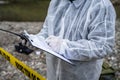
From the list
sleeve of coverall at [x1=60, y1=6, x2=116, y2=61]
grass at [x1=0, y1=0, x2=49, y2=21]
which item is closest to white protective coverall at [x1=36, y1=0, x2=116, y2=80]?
sleeve of coverall at [x1=60, y1=6, x2=116, y2=61]

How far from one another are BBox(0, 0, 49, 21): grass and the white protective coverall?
16.2ft

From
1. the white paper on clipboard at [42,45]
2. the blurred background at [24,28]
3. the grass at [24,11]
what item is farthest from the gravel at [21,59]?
the white paper on clipboard at [42,45]

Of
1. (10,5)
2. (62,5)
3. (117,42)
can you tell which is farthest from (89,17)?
(10,5)

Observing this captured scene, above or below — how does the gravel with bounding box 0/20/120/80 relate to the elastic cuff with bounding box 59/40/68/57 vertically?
below

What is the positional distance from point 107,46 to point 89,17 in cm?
21

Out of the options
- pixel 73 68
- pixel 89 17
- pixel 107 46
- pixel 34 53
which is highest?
pixel 89 17

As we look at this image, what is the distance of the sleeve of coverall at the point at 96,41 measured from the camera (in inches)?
69.7

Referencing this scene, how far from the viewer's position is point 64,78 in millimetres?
2061

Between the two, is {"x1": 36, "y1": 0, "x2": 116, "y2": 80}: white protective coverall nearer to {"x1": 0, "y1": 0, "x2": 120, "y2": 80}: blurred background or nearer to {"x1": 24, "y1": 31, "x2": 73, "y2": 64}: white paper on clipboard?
{"x1": 24, "y1": 31, "x2": 73, "y2": 64}: white paper on clipboard

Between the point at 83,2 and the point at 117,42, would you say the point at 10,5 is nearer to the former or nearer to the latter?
the point at 117,42

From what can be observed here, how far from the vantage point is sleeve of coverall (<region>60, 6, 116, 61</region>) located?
1771 mm

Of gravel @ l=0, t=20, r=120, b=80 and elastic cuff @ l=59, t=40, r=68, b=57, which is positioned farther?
gravel @ l=0, t=20, r=120, b=80

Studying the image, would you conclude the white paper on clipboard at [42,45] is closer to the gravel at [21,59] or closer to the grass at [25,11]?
the gravel at [21,59]

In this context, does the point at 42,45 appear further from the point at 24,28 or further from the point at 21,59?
the point at 24,28
